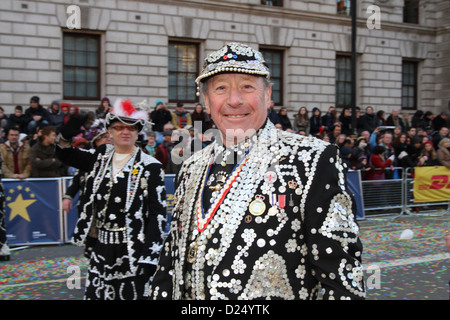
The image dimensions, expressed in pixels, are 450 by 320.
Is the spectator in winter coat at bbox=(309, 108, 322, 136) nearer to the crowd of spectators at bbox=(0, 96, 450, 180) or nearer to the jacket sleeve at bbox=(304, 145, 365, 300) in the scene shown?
the crowd of spectators at bbox=(0, 96, 450, 180)

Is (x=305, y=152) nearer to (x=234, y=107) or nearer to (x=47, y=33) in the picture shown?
(x=234, y=107)

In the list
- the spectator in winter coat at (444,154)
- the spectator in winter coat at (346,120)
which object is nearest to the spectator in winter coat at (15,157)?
the spectator in winter coat at (444,154)

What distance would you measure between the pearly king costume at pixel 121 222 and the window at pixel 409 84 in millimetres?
Result: 22934

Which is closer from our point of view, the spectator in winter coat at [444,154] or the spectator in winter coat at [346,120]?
the spectator in winter coat at [444,154]

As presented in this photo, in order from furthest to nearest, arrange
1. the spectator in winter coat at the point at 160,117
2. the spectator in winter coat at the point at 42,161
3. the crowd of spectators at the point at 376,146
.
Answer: the spectator in winter coat at the point at 160,117
the crowd of spectators at the point at 376,146
the spectator in winter coat at the point at 42,161

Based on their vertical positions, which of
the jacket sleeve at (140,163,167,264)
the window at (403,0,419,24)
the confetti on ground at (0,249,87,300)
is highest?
the window at (403,0,419,24)

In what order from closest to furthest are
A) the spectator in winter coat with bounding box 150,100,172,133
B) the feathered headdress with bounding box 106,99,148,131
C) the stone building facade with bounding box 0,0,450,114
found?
the feathered headdress with bounding box 106,99,148,131, the spectator in winter coat with bounding box 150,100,172,133, the stone building facade with bounding box 0,0,450,114

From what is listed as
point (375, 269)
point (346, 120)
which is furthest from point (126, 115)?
point (346, 120)

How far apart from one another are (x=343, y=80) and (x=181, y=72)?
7950mm

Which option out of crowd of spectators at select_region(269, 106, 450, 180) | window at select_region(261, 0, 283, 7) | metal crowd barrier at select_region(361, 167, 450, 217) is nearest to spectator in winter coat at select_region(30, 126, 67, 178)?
crowd of spectators at select_region(269, 106, 450, 180)

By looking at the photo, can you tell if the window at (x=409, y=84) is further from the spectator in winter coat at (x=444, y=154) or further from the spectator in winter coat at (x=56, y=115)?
the spectator in winter coat at (x=56, y=115)

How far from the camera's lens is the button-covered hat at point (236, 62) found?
2.30 meters

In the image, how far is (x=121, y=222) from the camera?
185 inches

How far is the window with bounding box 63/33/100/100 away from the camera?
58.7 feet
